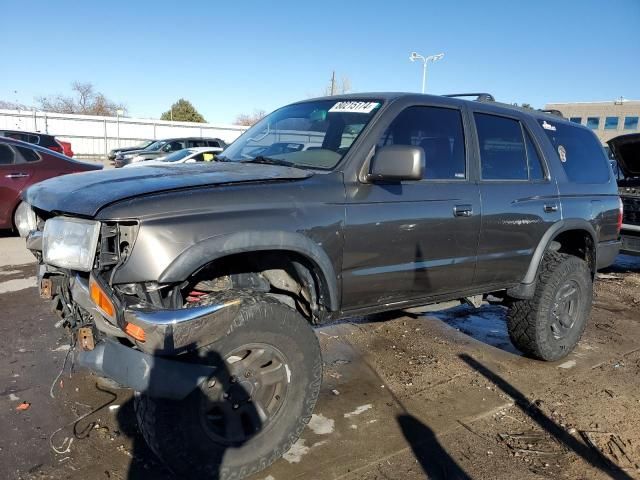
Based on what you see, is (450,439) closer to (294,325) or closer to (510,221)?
(294,325)

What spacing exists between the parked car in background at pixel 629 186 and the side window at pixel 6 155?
892 cm

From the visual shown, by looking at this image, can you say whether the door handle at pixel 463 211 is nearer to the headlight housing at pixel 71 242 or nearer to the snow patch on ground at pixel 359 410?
the snow patch on ground at pixel 359 410

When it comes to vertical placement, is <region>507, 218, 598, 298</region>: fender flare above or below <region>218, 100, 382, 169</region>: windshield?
below

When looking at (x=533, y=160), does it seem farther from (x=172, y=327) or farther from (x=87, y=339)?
(x=87, y=339)

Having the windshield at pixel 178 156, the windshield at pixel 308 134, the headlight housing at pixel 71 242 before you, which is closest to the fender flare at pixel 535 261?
the windshield at pixel 308 134

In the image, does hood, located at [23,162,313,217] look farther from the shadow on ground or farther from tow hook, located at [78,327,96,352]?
the shadow on ground

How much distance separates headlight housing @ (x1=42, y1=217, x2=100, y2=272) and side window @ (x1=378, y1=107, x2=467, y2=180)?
1.83 meters

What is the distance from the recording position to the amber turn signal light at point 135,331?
90.1 inches

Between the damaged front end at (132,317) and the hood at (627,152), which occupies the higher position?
the hood at (627,152)

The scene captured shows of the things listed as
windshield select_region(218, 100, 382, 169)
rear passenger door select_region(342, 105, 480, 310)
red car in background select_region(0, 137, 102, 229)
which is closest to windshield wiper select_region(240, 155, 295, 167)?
windshield select_region(218, 100, 382, 169)

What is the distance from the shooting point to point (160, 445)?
2.42 m

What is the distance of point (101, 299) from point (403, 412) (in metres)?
2.05

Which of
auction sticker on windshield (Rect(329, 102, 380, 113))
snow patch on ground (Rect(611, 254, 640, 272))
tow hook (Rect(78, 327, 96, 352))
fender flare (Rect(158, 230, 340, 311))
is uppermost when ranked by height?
auction sticker on windshield (Rect(329, 102, 380, 113))

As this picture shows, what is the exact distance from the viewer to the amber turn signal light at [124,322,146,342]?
2.29 metres
